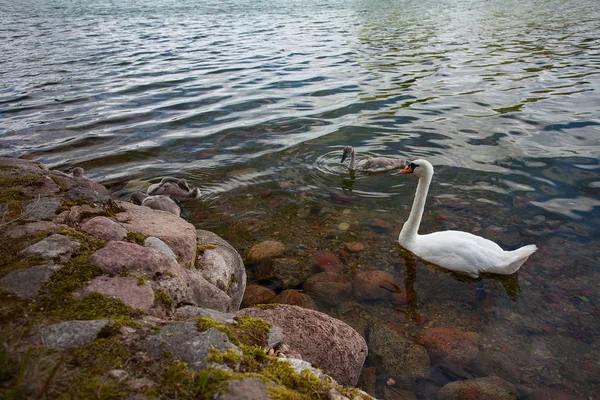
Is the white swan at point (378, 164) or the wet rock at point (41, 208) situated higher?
the wet rock at point (41, 208)

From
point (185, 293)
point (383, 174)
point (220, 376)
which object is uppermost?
point (220, 376)

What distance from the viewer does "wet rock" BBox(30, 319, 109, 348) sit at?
7.45 feet

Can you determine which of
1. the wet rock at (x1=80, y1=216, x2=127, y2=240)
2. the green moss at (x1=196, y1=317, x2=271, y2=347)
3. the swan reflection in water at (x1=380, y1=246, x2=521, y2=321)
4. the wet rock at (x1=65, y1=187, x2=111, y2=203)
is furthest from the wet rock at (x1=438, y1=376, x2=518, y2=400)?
the wet rock at (x1=65, y1=187, x2=111, y2=203)

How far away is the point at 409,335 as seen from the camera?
4934 mm

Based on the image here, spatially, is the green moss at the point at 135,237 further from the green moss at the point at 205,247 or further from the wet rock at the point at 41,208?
the green moss at the point at 205,247

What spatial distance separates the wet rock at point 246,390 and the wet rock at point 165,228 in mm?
2464

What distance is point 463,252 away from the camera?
5.83 metres

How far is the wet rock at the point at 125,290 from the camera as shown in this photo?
2920mm

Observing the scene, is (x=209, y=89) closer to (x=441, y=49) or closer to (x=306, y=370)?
(x=441, y=49)

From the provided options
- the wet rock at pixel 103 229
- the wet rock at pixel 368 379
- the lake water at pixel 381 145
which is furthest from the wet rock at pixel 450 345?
the wet rock at pixel 103 229

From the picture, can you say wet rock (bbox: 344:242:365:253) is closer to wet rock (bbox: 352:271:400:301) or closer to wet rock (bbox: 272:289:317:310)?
wet rock (bbox: 352:271:400:301)

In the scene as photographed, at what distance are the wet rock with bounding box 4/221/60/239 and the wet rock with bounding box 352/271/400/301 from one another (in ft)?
11.8

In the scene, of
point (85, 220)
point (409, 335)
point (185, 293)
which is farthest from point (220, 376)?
point (409, 335)

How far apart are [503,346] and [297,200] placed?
4375 millimetres
